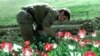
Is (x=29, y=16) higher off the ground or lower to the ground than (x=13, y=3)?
higher

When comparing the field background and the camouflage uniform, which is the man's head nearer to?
the camouflage uniform

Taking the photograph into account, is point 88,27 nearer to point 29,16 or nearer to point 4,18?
point 4,18

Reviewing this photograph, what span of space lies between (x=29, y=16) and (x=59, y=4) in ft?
32.0

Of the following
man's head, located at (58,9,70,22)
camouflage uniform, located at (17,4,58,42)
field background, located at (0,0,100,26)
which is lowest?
field background, located at (0,0,100,26)

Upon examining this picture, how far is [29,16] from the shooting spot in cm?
665

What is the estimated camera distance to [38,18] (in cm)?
653

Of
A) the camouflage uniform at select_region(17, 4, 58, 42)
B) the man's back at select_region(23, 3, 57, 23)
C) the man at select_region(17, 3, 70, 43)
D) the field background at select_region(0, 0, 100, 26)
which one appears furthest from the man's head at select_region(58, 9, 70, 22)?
the field background at select_region(0, 0, 100, 26)

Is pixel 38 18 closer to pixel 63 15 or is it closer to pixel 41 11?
pixel 41 11

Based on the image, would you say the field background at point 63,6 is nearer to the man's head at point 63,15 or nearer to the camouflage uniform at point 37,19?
the camouflage uniform at point 37,19

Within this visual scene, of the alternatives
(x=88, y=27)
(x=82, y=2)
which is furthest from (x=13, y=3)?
(x=88, y=27)

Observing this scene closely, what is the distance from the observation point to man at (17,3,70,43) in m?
6.21

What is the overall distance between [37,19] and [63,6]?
9.60 metres

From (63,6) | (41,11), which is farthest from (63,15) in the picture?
(63,6)

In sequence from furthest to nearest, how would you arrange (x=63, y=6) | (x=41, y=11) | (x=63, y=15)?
(x=63, y=6) < (x=41, y=11) < (x=63, y=15)
